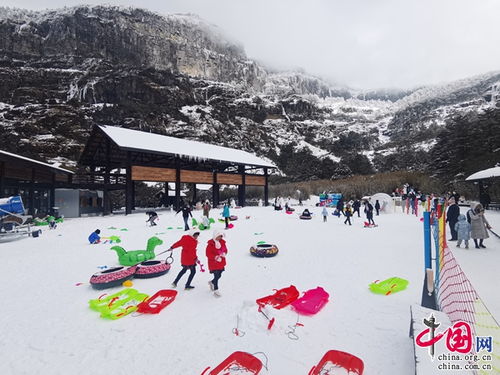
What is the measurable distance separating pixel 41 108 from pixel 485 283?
75.3 meters

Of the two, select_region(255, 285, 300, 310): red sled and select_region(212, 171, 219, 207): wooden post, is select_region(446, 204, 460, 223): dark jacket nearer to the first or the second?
select_region(255, 285, 300, 310): red sled

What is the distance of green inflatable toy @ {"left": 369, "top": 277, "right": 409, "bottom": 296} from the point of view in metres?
5.46

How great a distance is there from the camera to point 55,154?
4559 centimetres

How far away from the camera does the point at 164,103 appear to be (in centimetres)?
7669

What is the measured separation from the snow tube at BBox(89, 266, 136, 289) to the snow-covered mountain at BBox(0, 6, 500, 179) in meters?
35.3

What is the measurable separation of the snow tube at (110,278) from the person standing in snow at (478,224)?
1077 centimetres

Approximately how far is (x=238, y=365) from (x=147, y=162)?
21.0m

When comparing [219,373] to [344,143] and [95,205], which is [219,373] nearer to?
[95,205]

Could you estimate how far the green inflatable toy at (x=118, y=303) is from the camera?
4.65 meters

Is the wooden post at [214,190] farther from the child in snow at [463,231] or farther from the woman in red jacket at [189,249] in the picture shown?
Answer: the woman in red jacket at [189,249]

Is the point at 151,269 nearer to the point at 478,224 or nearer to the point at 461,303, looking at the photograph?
the point at 461,303

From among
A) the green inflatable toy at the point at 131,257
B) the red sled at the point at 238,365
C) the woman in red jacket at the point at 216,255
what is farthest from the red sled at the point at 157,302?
the green inflatable toy at the point at 131,257

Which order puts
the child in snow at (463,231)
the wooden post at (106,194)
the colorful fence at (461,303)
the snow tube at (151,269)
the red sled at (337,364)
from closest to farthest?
1. the red sled at (337,364)
2. the colorful fence at (461,303)
3. the snow tube at (151,269)
4. the child in snow at (463,231)
5. the wooden post at (106,194)

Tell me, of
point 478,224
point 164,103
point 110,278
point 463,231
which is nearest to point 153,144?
point 110,278
